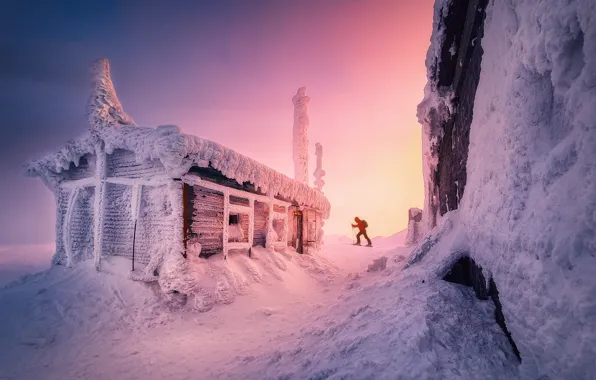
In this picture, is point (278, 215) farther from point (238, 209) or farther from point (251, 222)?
point (238, 209)

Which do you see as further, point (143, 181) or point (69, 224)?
point (69, 224)

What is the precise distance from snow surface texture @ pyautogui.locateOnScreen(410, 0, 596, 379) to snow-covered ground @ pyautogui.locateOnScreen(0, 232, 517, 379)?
0.51 m

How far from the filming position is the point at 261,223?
992 cm

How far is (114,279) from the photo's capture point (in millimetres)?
6637

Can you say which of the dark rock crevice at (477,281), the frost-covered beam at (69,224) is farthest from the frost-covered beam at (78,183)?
the dark rock crevice at (477,281)

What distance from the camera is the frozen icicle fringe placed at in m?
7.73

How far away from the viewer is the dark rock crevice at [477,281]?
225 cm

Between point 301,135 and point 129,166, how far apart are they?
57.2 ft

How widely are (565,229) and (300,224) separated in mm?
11191

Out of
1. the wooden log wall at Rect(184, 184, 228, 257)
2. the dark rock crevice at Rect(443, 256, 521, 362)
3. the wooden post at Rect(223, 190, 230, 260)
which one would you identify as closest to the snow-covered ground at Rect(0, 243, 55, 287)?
the wooden log wall at Rect(184, 184, 228, 257)

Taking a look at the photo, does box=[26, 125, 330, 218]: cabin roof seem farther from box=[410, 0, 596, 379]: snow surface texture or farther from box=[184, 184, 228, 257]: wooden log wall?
box=[410, 0, 596, 379]: snow surface texture

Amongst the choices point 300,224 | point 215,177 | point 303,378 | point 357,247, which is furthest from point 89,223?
point 357,247

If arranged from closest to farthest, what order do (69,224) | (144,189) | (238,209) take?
(144,189) < (69,224) < (238,209)

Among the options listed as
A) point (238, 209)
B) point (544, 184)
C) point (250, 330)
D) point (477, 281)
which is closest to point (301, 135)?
point (238, 209)
